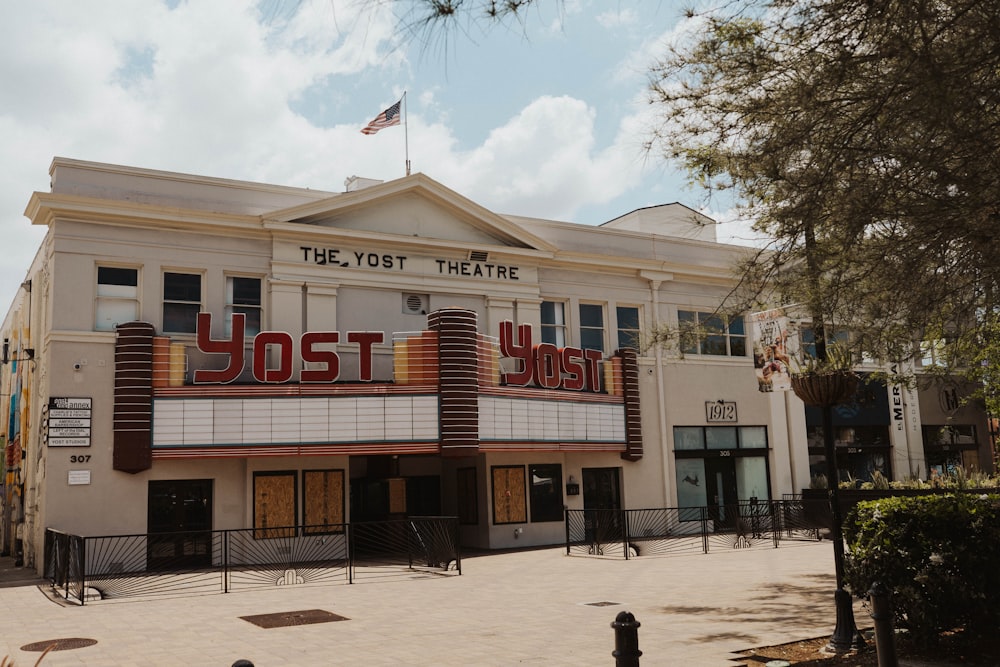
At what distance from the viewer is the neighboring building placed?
69.1ft

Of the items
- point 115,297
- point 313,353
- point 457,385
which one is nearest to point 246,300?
point 313,353

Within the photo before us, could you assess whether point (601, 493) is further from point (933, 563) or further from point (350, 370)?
point (933, 563)

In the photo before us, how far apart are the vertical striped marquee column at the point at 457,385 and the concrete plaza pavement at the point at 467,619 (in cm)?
386

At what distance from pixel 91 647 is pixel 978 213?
37.3ft

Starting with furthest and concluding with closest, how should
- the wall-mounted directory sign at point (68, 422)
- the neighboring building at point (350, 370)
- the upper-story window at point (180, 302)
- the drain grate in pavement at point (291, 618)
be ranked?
1. the upper-story window at point (180, 302)
2. the neighboring building at point (350, 370)
3. the wall-mounted directory sign at point (68, 422)
4. the drain grate in pavement at point (291, 618)

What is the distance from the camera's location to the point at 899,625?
940cm

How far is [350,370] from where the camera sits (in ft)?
78.7

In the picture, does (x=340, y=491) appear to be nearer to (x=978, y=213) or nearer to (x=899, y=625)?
(x=899, y=625)

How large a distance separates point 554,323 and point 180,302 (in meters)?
11.3

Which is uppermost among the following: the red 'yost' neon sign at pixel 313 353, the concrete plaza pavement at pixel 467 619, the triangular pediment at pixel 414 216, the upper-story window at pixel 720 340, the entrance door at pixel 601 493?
the triangular pediment at pixel 414 216

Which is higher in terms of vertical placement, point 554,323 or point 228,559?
point 554,323

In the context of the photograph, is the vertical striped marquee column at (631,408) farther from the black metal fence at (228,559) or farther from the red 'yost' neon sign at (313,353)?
the black metal fence at (228,559)

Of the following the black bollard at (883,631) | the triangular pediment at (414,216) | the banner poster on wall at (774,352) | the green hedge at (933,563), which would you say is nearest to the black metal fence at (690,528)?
the triangular pediment at (414,216)

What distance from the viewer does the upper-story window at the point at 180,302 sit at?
22.6 meters
